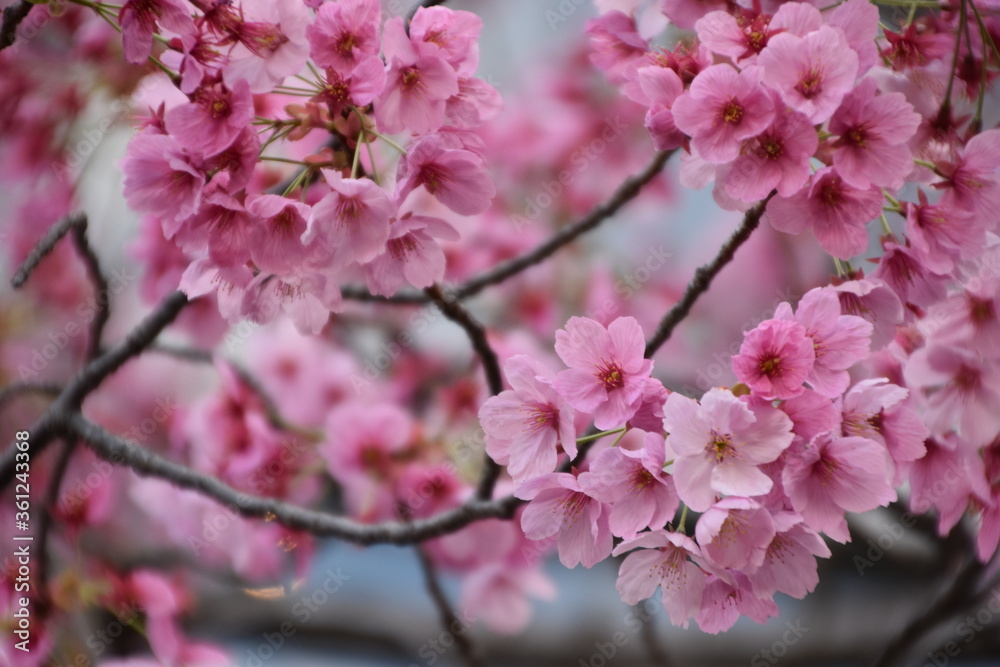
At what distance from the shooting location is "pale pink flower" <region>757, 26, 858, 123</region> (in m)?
0.30

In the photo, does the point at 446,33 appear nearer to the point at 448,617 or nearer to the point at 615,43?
the point at 615,43

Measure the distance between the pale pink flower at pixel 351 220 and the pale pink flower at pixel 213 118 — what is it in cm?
4

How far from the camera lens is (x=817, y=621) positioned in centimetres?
87

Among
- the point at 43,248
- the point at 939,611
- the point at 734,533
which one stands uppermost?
the point at 734,533

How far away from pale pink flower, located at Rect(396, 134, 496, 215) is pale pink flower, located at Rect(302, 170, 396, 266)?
15 mm

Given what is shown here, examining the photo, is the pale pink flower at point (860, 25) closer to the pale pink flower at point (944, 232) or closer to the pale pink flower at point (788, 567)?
the pale pink flower at point (944, 232)

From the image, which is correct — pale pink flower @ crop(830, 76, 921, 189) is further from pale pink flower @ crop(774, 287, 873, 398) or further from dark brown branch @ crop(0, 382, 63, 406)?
dark brown branch @ crop(0, 382, 63, 406)

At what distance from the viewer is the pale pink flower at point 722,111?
0.30 metres
